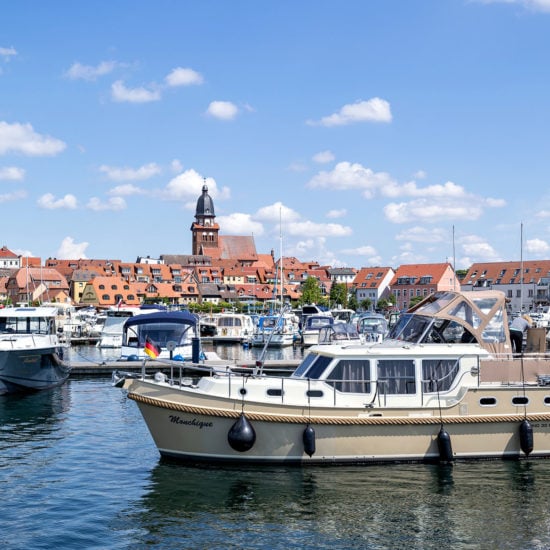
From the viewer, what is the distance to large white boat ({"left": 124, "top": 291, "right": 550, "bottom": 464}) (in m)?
17.4

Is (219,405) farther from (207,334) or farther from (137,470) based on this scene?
(207,334)

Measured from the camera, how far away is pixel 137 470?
17875mm

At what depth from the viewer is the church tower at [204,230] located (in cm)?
18125

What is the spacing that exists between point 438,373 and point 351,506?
15.0ft

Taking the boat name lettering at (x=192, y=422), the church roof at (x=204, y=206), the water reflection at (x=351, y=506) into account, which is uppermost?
the church roof at (x=204, y=206)

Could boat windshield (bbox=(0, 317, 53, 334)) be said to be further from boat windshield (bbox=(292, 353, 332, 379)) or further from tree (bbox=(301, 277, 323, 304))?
tree (bbox=(301, 277, 323, 304))

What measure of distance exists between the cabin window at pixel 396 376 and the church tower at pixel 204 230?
6362 inches

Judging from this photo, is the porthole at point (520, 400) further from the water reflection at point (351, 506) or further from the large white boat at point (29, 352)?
the large white boat at point (29, 352)

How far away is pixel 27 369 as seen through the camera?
2994 centimetres

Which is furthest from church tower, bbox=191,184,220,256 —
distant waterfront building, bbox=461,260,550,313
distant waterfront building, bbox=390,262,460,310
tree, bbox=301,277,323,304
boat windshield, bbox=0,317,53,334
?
boat windshield, bbox=0,317,53,334

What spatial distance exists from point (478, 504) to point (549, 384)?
4.48 metres

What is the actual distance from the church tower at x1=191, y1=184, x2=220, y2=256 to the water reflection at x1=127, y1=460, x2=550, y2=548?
16264 centimetres

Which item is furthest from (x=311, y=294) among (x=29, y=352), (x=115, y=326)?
(x=29, y=352)

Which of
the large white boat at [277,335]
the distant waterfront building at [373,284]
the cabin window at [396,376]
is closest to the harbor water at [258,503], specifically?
the cabin window at [396,376]
